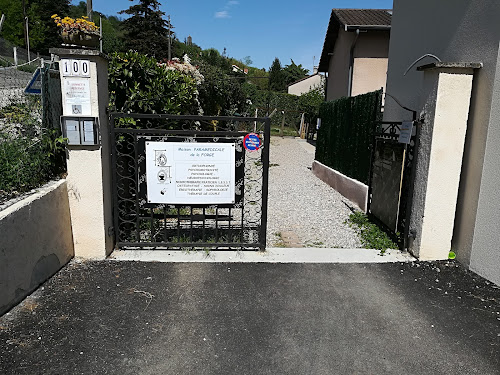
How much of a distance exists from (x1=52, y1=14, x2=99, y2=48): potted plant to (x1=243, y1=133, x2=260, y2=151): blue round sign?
1940mm

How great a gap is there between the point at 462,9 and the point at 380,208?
287cm

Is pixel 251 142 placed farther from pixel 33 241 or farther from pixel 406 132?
pixel 33 241

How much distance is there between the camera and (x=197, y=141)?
4438 mm

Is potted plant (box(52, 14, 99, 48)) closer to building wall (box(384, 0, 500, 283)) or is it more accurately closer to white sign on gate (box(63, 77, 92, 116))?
white sign on gate (box(63, 77, 92, 116))

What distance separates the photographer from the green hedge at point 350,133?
7105 mm

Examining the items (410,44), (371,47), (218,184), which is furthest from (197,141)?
(371,47)

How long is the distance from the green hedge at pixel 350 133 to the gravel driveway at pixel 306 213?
0.69m

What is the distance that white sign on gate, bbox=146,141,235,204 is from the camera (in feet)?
14.3

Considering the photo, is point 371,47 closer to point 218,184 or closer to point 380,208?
point 380,208

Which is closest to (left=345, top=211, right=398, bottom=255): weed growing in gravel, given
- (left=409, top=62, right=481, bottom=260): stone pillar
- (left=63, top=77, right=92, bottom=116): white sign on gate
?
(left=409, top=62, right=481, bottom=260): stone pillar

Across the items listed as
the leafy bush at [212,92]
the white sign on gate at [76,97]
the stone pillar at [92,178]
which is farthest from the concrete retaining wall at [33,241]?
the leafy bush at [212,92]

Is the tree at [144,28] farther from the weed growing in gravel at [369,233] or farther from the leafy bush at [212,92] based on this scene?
the weed growing in gravel at [369,233]

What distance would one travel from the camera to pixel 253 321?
3133 mm

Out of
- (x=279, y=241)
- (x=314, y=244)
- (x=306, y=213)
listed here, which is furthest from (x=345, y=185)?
(x=279, y=241)
